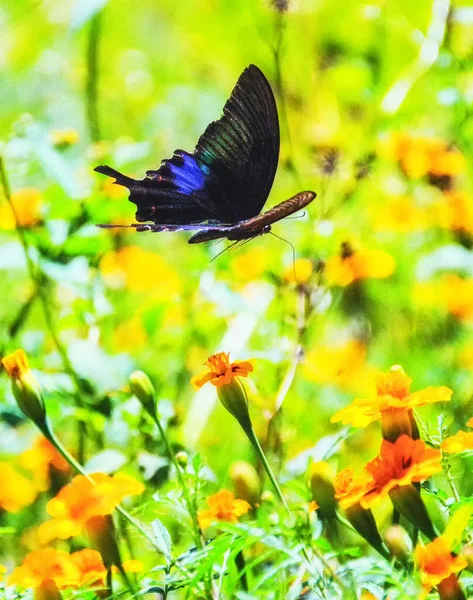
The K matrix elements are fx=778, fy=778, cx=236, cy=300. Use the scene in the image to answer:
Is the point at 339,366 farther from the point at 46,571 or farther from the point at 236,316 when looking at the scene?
the point at 46,571

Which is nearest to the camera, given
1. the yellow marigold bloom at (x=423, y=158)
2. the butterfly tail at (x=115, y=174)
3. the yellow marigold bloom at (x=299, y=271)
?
the butterfly tail at (x=115, y=174)

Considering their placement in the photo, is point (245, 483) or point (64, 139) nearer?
point (245, 483)

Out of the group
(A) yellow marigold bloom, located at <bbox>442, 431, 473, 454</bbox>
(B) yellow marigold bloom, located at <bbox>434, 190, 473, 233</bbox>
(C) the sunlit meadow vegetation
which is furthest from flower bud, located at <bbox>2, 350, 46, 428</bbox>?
(B) yellow marigold bloom, located at <bbox>434, 190, 473, 233</bbox>

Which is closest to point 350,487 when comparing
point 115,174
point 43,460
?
point 115,174

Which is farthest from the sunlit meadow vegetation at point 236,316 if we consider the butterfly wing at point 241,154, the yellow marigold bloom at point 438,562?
the butterfly wing at point 241,154

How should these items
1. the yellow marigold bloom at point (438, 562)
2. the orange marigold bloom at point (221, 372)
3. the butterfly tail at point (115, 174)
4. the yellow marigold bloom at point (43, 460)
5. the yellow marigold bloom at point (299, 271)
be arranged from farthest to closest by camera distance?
the yellow marigold bloom at point (299, 271)
the yellow marigold bloom at point (43, 460)
the butterfly tail at point (115, 174)
the orange marigold bloom at point (221, 372)
the yellow marigold bloom at point (438, 562)

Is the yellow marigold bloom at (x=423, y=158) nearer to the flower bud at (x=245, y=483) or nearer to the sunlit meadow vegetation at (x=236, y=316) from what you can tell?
the sunlit meadow vegetation at (x=236, y=316)

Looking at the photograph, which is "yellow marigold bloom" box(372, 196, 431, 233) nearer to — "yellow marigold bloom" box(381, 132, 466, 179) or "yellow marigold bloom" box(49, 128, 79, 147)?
"yellow marigold bloom" box(381, 132, 466, 179)

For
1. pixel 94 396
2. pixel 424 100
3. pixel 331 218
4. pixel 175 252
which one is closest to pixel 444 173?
pixel 331 218
